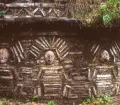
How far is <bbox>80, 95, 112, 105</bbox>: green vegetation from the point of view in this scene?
1066 cm

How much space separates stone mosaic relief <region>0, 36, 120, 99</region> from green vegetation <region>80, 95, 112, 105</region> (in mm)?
210

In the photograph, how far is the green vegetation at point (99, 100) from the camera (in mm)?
10663

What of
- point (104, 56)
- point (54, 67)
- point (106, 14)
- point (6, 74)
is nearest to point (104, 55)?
point (104, 56)

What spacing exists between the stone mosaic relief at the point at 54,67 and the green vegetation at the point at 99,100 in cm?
21

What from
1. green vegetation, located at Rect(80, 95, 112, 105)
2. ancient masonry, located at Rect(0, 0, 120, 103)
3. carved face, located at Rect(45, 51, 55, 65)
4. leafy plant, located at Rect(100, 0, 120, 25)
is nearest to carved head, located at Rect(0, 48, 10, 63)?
ancient masonry, located at Rect(0, 0, 120, 103)

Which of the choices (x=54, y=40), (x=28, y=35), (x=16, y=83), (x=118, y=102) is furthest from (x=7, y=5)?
(x=118, y=102)

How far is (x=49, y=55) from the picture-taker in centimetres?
1079

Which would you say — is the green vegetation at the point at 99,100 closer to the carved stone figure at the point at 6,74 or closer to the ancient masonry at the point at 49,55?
the ancient masonry at the point at 49,55

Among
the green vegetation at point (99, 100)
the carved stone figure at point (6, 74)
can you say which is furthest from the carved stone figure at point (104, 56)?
the carved stone figure at point (6, 74)

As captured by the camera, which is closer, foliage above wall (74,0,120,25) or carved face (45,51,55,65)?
foliage above wall (74,0,120,25)

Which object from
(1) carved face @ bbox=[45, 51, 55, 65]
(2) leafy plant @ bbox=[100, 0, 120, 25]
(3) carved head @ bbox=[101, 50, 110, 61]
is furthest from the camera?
(3) carved head @ bbox=[101, 50, 110, 61]

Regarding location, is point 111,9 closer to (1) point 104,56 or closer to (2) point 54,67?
(1) point 104,56

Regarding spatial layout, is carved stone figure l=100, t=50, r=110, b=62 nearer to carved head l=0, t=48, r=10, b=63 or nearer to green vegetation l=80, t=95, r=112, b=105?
green vegetation l=80, t=95, r=112, b=105

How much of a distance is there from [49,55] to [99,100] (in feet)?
7.14
